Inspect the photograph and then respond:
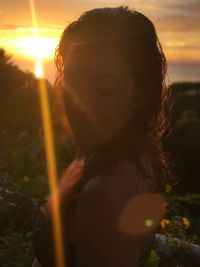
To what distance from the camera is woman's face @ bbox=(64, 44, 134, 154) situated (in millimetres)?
1804

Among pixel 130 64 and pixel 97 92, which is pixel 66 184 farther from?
pixel 130 64

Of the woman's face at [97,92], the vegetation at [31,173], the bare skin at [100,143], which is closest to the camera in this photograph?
the bare skin at [100,143]

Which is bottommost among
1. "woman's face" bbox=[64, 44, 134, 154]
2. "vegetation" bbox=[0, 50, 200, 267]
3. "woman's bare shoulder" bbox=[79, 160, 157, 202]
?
"vegetation" bbox=[0, 50, 200, 267]

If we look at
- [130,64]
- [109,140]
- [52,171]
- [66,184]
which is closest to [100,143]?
[109,140]

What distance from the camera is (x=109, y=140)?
189cm

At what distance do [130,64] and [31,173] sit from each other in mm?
11690

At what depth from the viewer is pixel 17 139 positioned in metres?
17.0

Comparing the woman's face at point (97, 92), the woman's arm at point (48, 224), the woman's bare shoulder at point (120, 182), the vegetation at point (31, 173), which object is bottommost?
the vegetation at point (31, 173)

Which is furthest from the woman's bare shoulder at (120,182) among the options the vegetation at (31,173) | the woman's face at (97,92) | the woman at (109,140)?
the vegetation at (31,173)

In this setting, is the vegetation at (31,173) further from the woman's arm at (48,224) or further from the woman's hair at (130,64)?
the woman's arm at (48,224)

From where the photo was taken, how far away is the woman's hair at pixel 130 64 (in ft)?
6.14

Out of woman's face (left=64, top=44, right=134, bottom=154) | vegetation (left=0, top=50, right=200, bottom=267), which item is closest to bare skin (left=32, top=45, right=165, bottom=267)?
woman's face (left=64, top=44, right=134, bottom=154)

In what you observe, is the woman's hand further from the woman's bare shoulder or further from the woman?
the woman's bare shoulder

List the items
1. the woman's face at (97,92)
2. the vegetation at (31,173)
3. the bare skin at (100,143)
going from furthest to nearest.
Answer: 1. the vegetation at (31,173)
2. the woman's face at (97,92)
3. the bare skin at (100,143)
